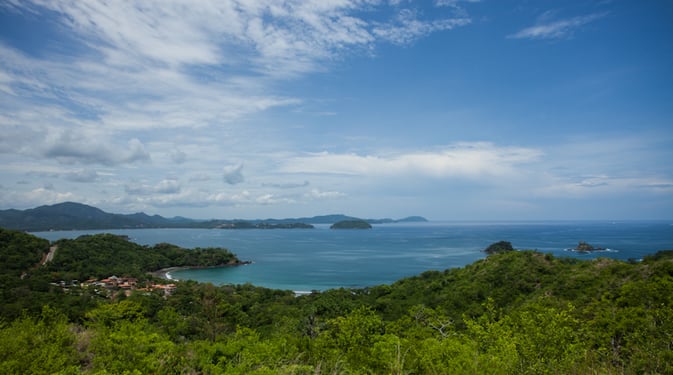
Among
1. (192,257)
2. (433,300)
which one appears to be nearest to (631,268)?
(433,300)

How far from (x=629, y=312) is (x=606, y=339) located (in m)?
2.07

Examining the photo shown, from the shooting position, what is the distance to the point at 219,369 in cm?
501

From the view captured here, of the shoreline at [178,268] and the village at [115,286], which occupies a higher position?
the village at [115,286]

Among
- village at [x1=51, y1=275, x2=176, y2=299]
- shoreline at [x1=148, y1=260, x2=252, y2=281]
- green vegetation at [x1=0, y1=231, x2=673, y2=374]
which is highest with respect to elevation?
green vegetation at [x1=0, y1=231, x2=673, y2=374]

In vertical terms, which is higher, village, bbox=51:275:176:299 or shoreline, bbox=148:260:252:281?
village, bbox=51:275:176:299

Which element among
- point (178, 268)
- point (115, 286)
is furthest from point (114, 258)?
point (115, 286)

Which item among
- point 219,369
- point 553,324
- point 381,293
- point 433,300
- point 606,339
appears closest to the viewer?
point 219,369

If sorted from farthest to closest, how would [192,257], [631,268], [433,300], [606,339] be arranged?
[192,257] → [433,300] → [631,268] → [606,339]

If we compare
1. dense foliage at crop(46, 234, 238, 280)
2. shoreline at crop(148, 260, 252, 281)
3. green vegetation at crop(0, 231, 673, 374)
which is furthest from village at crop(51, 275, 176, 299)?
shoreline at crop(148, 260, 252, 281)

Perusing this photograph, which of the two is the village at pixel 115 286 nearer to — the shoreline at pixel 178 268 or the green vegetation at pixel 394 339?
the green vegetation at pixel 394 339

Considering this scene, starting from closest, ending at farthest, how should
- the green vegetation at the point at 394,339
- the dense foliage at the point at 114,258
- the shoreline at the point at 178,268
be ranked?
the green vegetation at the point at 394,339 < the dense foliage at the point at 114,258 < the shoreline at the point at 178,268

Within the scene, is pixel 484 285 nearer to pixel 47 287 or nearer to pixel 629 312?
pixel 629 312

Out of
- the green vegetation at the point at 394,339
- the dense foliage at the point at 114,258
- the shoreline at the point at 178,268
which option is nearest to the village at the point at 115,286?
the dense foliage at the point at 114,258

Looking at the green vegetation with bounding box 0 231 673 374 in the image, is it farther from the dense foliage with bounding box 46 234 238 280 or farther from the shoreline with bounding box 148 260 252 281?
the shoreline with bounding box 148 260 252 281
